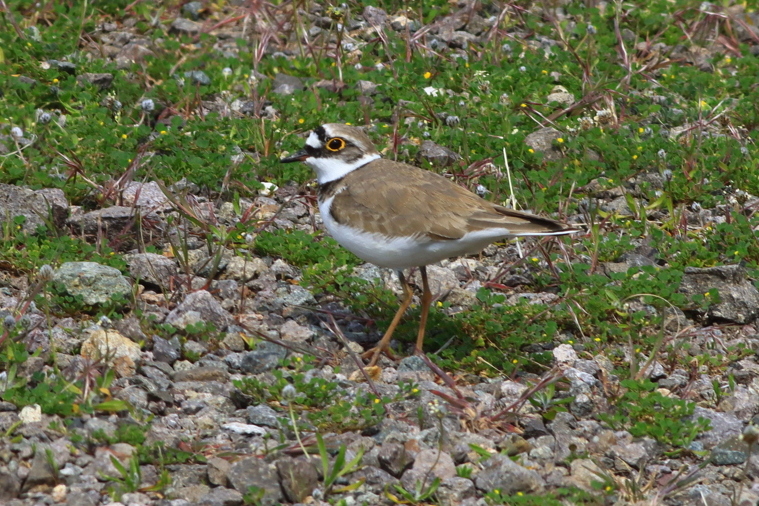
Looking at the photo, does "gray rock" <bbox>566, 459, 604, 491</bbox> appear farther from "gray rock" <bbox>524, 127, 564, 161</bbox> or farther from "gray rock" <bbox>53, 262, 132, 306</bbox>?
"gray rock" <bbox>524, 127, 564, 161</bbox>

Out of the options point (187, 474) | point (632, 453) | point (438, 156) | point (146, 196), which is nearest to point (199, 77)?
point (146, 196)

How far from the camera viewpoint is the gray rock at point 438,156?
8.28 meters

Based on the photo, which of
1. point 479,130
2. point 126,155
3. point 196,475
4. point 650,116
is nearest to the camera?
point 196,475

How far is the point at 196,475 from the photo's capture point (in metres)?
4.71

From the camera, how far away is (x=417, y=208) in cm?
601

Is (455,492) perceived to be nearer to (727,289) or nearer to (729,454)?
(729,454)

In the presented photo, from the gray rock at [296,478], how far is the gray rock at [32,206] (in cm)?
302

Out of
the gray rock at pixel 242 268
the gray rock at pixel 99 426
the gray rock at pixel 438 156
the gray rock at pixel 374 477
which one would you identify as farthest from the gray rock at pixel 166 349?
the gray rock at pixel 438 156

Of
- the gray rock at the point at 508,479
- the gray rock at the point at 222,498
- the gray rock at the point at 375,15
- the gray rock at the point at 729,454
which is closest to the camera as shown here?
the gray rock at the point at 222,498

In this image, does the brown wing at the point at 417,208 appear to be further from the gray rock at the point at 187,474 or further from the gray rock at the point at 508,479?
the gray rock at the point at 187,474

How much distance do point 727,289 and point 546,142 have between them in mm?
2243

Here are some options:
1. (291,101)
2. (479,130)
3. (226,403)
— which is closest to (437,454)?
(226,403)

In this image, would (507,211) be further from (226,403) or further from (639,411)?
(226,403)

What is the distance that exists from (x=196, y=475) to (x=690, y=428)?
2537mm
